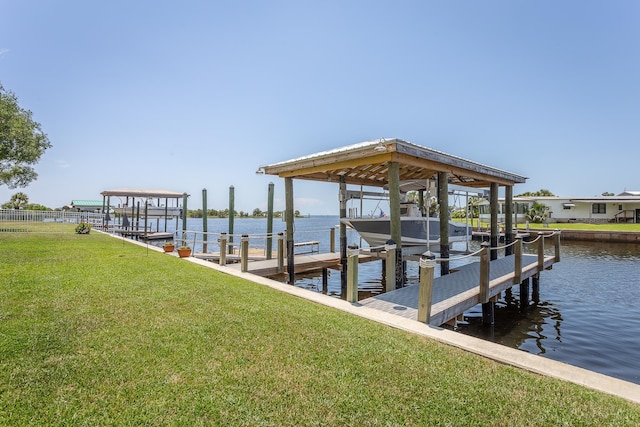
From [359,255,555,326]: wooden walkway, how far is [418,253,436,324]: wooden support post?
30 cm

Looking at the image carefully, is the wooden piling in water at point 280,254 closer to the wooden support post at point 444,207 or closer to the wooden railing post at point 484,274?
the wooden support post at point 444,207

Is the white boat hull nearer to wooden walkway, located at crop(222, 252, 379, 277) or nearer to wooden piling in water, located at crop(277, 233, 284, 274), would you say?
wooden walkway, located at crop(222, 252, 379, 277)

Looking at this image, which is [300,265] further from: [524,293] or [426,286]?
[524,293]

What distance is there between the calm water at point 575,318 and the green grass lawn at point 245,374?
154 inches

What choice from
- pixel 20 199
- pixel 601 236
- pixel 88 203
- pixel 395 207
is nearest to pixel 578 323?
pixel 395 207

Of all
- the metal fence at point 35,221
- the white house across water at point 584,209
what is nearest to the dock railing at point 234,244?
the metal fence at point 35,221

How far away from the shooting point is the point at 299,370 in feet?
10.8

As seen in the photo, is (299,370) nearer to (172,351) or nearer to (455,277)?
(172,351)

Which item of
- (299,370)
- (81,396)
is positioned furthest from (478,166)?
(81,396)

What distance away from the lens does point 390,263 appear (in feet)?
22.9

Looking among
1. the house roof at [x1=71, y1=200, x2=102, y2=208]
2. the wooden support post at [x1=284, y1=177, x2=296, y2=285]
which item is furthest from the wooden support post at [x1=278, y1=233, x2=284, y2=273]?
the house roof at [x1=71, y1=200, x2=102, y2=208]

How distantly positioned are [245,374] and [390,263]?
14.6 ft

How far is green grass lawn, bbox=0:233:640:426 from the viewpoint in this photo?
259cm

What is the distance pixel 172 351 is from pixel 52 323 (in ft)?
6.23
